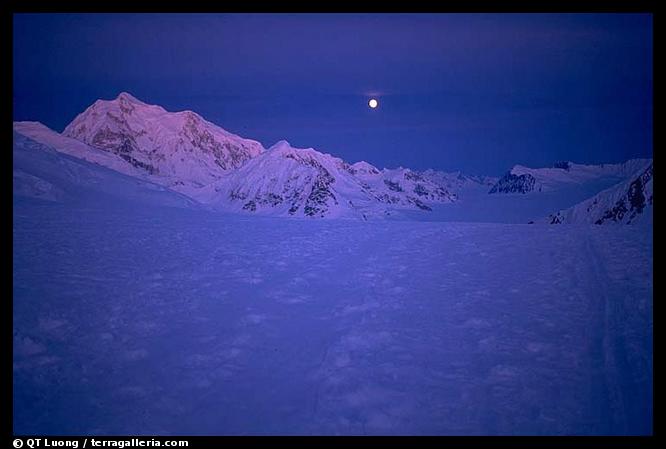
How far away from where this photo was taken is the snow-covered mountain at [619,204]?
331ft

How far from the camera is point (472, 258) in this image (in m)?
11.8

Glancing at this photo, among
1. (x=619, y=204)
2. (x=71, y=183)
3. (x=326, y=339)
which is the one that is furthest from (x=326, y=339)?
(x=619, y=204)

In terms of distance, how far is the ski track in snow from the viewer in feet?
16.8

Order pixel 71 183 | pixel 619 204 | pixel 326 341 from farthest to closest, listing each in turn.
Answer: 1. pixel 619 204
2. pixel 71 183
3. pixel 326 341

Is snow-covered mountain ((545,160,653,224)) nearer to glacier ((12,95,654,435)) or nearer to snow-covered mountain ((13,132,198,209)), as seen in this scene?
snow-covered mountain ((13,132,198,209))

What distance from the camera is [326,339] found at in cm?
689

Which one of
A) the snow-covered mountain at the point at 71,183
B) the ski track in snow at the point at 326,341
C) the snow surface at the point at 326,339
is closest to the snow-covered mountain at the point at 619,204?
the snow-covered mountain at the point at 71,183

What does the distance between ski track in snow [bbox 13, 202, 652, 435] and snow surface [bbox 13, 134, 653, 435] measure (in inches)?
1.1

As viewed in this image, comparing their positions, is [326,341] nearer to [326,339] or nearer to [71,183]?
[326,339]

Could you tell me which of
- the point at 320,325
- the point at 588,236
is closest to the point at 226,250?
the point at 320,325

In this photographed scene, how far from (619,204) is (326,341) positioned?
418 ft

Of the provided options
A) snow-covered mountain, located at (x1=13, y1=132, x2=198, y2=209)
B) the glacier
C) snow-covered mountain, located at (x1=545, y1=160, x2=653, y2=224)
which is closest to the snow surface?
the glacier

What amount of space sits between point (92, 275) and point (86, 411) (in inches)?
189
